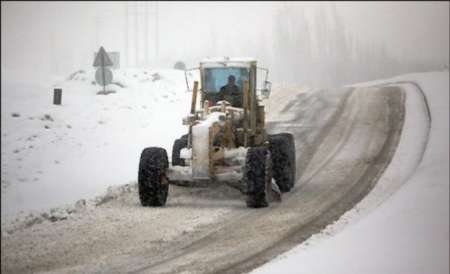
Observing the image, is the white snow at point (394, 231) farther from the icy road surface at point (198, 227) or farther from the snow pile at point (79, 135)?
the snow pile at point (79, 135)

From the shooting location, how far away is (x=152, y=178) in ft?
41.5

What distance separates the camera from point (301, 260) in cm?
920

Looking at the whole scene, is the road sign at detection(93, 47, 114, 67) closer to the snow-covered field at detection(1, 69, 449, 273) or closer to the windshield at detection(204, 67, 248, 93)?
the snow-covered field at detection(1, 69, 449, 273)

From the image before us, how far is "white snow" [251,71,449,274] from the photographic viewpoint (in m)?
9.21

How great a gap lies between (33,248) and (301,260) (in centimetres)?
410

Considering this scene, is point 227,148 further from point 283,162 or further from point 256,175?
point 283,162

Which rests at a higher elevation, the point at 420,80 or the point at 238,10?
the point at 238,10

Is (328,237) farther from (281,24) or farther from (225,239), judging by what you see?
(281,24)

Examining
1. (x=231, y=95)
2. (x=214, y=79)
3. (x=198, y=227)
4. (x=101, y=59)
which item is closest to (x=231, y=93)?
(x=231, y=95)

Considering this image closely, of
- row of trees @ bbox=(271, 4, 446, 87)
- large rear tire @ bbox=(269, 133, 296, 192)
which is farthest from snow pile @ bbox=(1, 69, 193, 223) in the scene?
row of trees @ bbox=(271, 4, 446, 87)

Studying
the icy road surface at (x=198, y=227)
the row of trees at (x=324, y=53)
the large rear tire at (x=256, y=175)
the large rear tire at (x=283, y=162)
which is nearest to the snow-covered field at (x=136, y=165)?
the icy road surface at (x=198, y=227)

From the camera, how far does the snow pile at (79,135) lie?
38.5 feet

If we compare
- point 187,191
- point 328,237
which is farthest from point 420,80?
point 328,237

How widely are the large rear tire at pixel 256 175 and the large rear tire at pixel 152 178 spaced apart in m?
1.66
